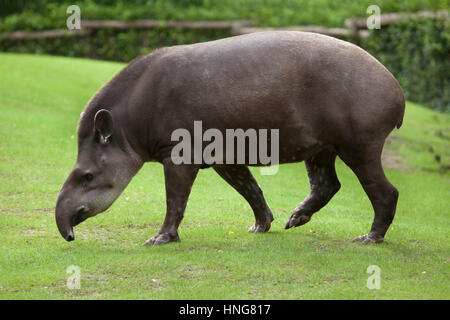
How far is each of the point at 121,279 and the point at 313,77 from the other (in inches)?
99.4

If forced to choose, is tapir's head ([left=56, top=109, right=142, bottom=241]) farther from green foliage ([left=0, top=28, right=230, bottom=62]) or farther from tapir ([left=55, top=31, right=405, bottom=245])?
green foliage ([left=0, top=28, right=230, bottom=62])

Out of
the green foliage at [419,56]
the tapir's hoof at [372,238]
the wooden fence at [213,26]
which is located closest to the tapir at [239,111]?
the tapir's hoof at [372,238]

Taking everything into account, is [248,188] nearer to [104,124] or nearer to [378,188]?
[378,188]

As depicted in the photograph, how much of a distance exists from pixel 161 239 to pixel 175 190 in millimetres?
522

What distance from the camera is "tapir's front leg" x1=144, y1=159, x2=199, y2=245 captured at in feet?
22.3

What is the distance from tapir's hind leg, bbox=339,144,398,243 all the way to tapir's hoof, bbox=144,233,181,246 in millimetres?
1799

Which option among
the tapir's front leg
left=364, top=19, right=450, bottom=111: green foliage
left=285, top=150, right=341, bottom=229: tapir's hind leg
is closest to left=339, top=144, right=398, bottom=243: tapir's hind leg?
left=285, top=150, right=341, bottom=229: tapir's hind leg

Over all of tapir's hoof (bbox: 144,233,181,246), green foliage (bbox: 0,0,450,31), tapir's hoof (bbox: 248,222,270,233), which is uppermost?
green foliage (bbox: 0,0,450,31)

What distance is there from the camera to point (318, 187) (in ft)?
24.5

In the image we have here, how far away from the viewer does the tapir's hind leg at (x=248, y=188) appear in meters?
7.41

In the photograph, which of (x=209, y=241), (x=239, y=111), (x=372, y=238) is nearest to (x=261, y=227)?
(x=209, y=241)

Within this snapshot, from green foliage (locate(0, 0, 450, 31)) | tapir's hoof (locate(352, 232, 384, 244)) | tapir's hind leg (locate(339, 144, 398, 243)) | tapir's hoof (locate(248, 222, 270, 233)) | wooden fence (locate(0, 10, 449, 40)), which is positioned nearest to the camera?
tapir's hind leg (locate(339, 144, 398, 243))

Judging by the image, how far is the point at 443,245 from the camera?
746cm

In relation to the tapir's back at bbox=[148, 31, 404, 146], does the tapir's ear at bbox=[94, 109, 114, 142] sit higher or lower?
lower
